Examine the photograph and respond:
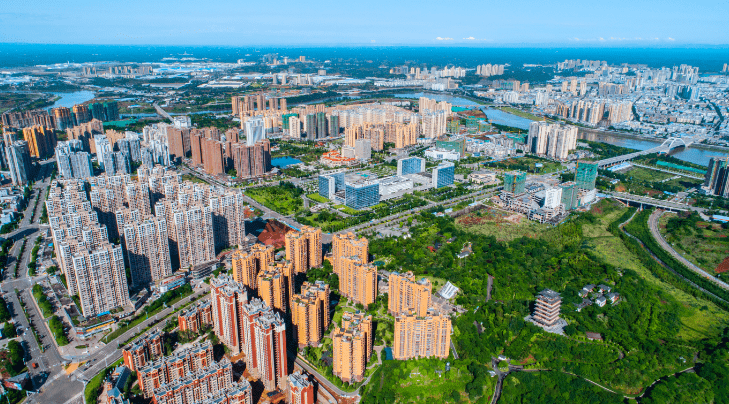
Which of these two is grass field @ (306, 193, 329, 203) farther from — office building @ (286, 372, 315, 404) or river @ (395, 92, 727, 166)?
river @ (395, 92, 727, 166)

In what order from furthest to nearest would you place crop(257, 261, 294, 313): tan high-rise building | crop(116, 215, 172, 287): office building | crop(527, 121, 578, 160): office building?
1. crop(527, 121, 578, 160): office building
2. crop(116, 215, 172, 287): office building
3. crop(257, 261, 294, 313): tan high-rise building

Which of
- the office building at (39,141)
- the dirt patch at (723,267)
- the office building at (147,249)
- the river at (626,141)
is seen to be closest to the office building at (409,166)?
the office building at (147,249)

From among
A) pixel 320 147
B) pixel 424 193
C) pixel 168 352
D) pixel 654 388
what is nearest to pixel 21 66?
pixel 320 147

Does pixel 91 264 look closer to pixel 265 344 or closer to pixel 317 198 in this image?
pixel 265 344

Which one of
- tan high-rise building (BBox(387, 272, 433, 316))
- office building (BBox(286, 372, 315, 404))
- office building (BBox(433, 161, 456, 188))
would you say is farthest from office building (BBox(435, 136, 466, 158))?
office building (BBox(286, 372, 315, 404))

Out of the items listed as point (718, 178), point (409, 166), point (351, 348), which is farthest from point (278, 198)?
point (718, 178)

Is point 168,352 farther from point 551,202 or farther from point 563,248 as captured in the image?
point 551,202
